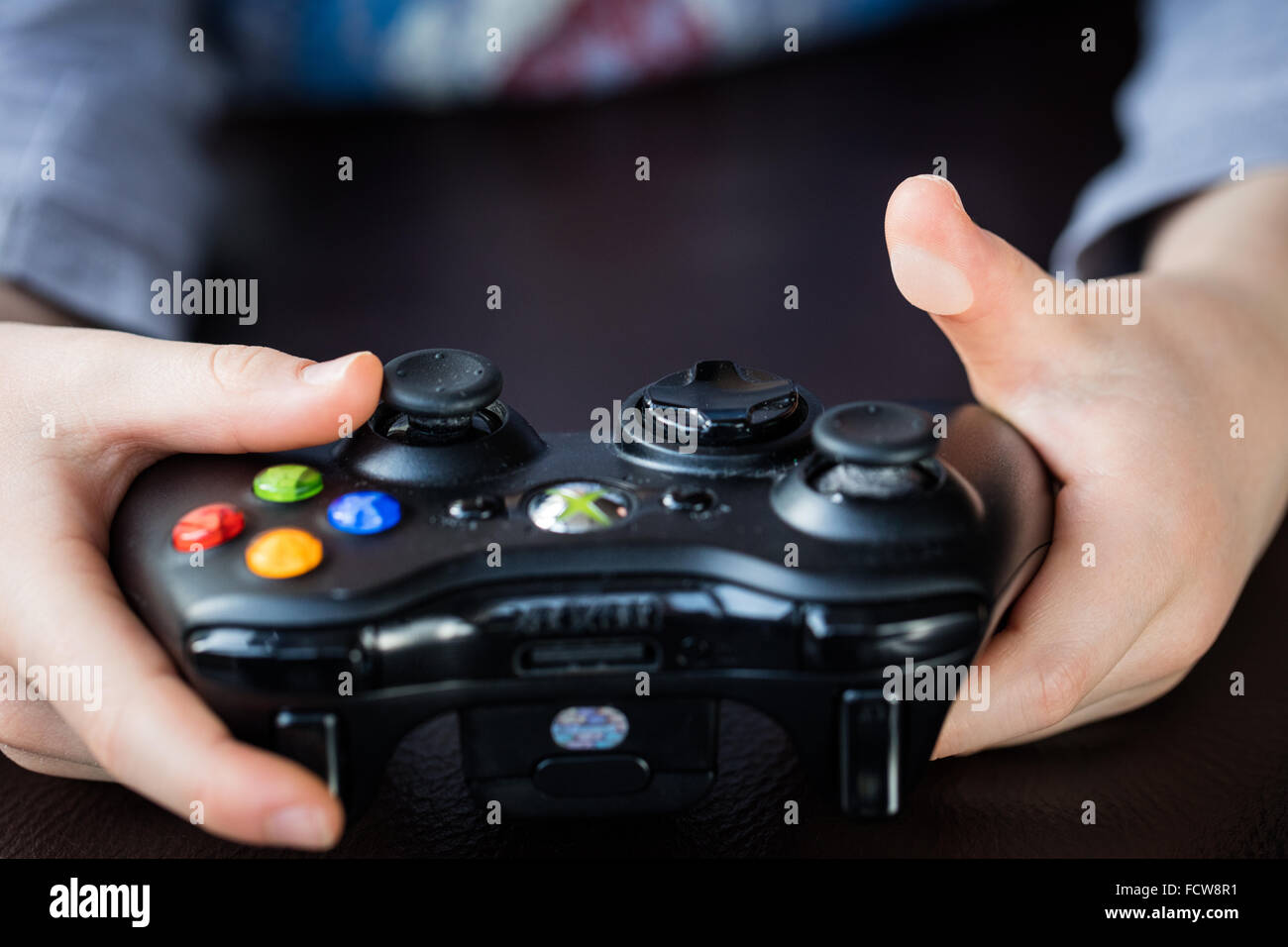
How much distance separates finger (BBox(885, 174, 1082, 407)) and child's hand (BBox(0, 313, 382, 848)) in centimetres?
17

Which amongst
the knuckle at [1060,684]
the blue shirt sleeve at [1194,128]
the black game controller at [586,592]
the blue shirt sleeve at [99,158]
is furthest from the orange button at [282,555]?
the blue shirt sleeve at [1194,128]

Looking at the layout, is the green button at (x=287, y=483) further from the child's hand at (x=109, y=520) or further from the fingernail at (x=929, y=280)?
the fingernail at (x=929, y=280)

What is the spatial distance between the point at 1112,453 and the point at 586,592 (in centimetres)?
20

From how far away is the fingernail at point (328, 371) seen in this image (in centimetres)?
39

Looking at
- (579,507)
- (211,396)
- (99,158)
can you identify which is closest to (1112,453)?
(579,507)

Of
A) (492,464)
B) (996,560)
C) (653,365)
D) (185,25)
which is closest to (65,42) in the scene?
(185,25)

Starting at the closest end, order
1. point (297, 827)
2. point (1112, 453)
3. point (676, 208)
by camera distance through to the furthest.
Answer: point (297, 827) < point (1112, 453) < point (676, 208)

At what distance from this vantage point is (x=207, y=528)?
1.17ft

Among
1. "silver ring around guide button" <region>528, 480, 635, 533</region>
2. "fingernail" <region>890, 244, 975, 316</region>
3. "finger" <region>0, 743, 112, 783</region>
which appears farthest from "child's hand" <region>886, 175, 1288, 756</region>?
"finger" <region>0, 743, 112, 783</region>

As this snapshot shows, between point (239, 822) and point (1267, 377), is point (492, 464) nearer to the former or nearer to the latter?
point (239, 822)

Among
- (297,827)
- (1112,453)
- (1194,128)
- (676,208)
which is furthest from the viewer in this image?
(676,208)

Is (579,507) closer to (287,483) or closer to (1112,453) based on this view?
(287,483)

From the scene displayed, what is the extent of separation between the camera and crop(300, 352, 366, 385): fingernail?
1.28 feet

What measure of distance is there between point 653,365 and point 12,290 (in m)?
0.30
